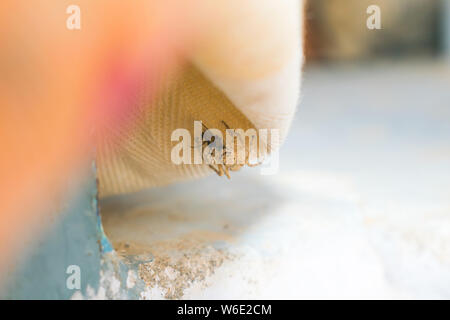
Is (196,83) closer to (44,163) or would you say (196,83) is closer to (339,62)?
(44,163)

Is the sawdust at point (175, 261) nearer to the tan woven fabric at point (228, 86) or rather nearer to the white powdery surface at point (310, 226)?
the white powdery surface at point (310, 226)

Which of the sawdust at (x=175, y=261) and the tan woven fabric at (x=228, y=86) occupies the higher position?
the tan woven fabric at (x=228, y=86)

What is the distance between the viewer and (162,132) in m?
0.64

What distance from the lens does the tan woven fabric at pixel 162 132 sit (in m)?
0.58

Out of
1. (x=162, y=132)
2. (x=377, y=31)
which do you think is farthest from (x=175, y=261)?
(x=377, y=31)

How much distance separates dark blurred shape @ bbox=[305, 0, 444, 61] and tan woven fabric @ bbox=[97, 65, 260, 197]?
2125 mm

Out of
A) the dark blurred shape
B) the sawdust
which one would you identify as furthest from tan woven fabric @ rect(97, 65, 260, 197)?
the dark blurred shape

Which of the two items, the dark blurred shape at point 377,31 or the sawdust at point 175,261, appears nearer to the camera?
the sawdust at point 175,261

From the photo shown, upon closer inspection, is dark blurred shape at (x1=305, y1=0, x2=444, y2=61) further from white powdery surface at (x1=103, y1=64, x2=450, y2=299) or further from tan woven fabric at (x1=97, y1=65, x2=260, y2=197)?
tan woven fabric at (x1=97, y1=65, x2=260, y2=197)

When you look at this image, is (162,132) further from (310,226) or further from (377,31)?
(377,31)

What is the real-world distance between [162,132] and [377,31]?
2.45 metres

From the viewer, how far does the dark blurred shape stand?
2.70 metres

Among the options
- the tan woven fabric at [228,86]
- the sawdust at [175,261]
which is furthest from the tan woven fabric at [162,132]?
the sawdust at [175,261]

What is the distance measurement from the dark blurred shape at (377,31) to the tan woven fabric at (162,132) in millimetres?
2125
